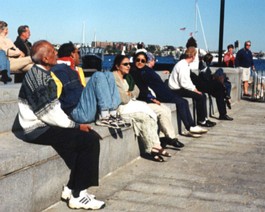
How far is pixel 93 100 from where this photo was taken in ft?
18.2

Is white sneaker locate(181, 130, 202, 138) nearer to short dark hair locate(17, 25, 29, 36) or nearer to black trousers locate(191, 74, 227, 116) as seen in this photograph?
black trousers locate(191, 74, 227, 116)

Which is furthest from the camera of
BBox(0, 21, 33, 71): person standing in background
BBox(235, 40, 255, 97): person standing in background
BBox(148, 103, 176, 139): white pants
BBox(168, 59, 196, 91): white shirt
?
BBox(235, 40, 255, 97): person standing in background

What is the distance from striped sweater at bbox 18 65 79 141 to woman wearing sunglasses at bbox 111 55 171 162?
1880 millimetres

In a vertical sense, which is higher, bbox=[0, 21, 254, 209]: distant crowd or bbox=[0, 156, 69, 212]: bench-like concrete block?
bbox=[0, 21, 254, 209]: distant crowd

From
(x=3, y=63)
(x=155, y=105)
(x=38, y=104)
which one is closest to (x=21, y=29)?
(x=3, y=63)

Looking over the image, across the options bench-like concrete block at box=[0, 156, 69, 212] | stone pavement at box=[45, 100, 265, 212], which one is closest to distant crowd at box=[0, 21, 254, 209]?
bench-like concrete block at box=[0, 156, 69, 212]

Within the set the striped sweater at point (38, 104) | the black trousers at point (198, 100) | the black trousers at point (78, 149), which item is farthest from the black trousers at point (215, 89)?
the striped sweater at point (38, 104)

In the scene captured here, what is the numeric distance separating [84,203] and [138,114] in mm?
1981

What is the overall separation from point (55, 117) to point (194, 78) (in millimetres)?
6431

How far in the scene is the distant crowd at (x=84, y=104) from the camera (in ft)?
14.6

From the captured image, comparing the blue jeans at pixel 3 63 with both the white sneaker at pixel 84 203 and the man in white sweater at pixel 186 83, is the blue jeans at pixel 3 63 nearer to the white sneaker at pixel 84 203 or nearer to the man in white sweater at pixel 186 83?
the man in white sweater at pixel 186 83

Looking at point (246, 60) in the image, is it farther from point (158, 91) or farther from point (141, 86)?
point (141, 86)

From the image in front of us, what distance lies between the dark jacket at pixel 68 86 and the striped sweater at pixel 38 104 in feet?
2.94

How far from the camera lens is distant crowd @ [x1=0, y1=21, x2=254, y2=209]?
4445 mm
